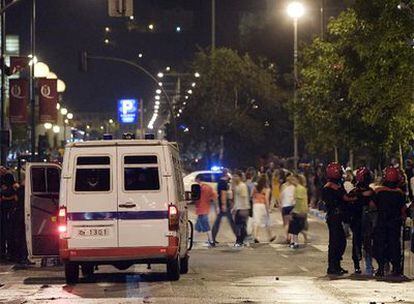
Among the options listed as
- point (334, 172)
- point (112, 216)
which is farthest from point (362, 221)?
point (112, 216)

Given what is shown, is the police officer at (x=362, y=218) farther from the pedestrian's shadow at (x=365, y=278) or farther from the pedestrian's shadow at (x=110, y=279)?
the pedestrian's shadow at (x=110, y=279)

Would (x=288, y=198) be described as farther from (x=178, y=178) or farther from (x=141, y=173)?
(x=141, y=173)

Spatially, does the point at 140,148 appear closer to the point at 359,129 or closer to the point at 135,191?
the point at 135,191

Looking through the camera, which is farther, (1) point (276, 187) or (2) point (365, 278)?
(1) point (276, 187)

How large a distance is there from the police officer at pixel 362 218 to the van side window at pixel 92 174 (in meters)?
4.18

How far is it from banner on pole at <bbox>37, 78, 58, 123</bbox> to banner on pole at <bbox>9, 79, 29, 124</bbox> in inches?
253

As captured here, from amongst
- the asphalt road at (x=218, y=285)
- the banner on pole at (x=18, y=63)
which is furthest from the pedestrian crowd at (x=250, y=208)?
the banner on pole at (x=18, y=63)

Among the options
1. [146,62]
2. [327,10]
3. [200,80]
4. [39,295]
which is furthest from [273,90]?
[146,62]

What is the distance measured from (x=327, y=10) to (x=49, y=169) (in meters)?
66.6

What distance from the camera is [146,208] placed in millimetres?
14438

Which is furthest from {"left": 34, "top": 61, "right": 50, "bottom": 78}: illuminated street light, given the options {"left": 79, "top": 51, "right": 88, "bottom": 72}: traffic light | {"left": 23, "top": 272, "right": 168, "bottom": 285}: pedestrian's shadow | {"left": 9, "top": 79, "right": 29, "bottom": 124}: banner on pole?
{"left": 23, "top": 272, "right": 168, "bottom": 285}: pedestrian's shadow

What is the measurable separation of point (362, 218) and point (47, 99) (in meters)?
21.9

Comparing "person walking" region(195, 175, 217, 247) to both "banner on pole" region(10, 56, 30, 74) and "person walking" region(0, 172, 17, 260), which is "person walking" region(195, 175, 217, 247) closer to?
"person walking" region(0, 172, 17, 260)

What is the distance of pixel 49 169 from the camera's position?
17.7m
